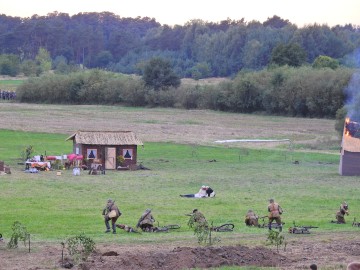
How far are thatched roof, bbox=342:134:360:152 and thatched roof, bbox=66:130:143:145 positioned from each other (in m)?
11.9

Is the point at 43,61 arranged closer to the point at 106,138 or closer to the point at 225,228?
the point at 106,138

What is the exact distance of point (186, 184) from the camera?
43.0 m

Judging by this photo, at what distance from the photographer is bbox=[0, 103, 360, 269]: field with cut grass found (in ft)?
88.4

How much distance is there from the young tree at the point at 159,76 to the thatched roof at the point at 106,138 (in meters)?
61.7

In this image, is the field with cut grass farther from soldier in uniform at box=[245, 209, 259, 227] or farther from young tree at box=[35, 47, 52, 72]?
young tree at box=[35, 47, 52, 72]

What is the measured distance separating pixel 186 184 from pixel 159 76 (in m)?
74.7

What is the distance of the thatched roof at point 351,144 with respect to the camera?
4828 centimetres

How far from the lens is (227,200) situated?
3662 centimetres

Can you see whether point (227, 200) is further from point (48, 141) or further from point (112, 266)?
point (48, 141)

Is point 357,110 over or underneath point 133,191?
over

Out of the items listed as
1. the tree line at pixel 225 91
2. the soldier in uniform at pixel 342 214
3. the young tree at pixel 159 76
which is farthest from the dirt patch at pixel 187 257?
the young tree at pixel 159 76

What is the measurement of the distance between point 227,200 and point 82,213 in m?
7.06

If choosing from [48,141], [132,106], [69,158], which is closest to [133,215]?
[69,158]

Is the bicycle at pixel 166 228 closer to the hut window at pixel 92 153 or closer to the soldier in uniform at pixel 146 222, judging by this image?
the soldier in uniform at pixel 146 222
